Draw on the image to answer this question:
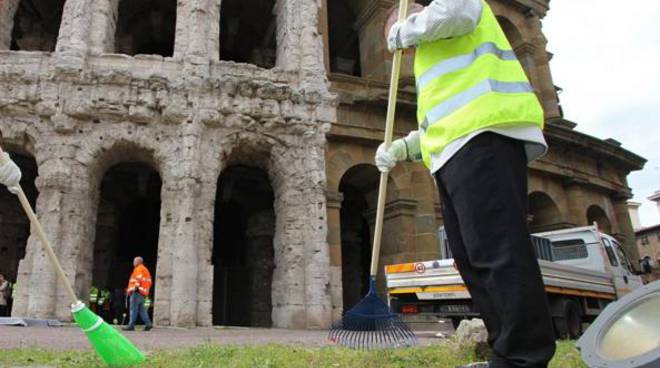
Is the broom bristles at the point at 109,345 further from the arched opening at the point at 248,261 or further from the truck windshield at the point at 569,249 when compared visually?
the arched opening at the point at 248,261

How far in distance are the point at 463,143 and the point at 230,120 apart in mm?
9383

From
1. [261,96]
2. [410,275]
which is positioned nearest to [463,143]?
[410,275]

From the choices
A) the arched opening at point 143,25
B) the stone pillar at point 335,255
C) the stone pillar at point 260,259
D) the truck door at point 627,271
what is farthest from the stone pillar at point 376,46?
the truck door at point 627,271

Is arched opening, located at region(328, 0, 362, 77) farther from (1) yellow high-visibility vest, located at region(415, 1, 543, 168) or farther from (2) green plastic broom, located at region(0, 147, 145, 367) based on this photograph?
(1) yellow high-visibility vest, located at region(415, 1, 543, 168)

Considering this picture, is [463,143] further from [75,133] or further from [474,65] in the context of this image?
[75,133]

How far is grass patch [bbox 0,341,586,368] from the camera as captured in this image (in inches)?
146

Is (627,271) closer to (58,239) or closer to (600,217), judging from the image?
(600,217)

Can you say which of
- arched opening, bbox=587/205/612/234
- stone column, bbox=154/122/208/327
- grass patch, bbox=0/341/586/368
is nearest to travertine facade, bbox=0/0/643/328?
stone column, bbox=154/122/208/327

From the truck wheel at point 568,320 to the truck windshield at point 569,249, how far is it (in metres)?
1.90

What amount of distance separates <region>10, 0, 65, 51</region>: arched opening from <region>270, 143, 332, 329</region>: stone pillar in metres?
9.27

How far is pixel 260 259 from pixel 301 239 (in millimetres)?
4524

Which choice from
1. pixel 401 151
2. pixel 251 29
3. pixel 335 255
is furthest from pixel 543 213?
pixel 401 151

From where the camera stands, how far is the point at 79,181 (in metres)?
10.3

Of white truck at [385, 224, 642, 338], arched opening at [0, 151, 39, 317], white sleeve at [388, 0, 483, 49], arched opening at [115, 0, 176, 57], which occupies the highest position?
arched opening at [115, 0, 176, 57]
